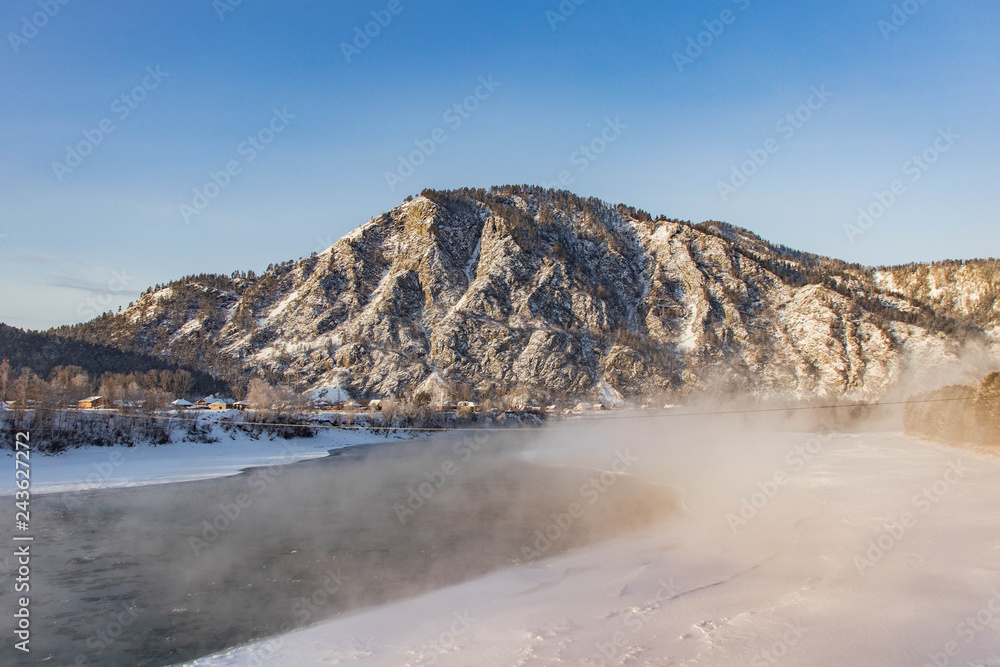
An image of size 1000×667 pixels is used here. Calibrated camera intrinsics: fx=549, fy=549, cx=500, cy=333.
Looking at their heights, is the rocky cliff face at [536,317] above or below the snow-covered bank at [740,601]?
above

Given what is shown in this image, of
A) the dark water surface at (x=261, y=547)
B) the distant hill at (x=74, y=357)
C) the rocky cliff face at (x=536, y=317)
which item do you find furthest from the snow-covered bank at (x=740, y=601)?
the distant hill at (x=74, y=357)

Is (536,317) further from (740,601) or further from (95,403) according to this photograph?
(740,601)

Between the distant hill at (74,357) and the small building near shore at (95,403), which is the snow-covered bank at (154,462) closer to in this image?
the small building near shore at (95,403)

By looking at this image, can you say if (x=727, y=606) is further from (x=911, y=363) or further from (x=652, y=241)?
(x=652, y=241)

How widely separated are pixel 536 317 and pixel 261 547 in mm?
115564

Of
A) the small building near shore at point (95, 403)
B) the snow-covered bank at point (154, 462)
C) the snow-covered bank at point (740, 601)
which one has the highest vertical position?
the small building near shore at point (95, 403)

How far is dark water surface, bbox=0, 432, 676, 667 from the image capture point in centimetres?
1195

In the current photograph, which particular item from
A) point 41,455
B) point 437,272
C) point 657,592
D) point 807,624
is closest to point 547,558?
point 657,592

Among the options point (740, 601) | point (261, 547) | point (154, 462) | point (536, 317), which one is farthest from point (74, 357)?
point (740, 601)

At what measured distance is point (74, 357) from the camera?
373 feet

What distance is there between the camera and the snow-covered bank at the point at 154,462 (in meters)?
34.4

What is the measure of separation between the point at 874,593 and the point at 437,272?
130m

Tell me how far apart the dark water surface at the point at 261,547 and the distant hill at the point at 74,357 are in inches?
3460

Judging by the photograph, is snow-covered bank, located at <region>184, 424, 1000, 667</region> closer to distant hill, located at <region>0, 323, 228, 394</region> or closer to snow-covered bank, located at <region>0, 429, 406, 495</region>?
snow-covered bank, located at <region>0, 429, 406, 495</region>
